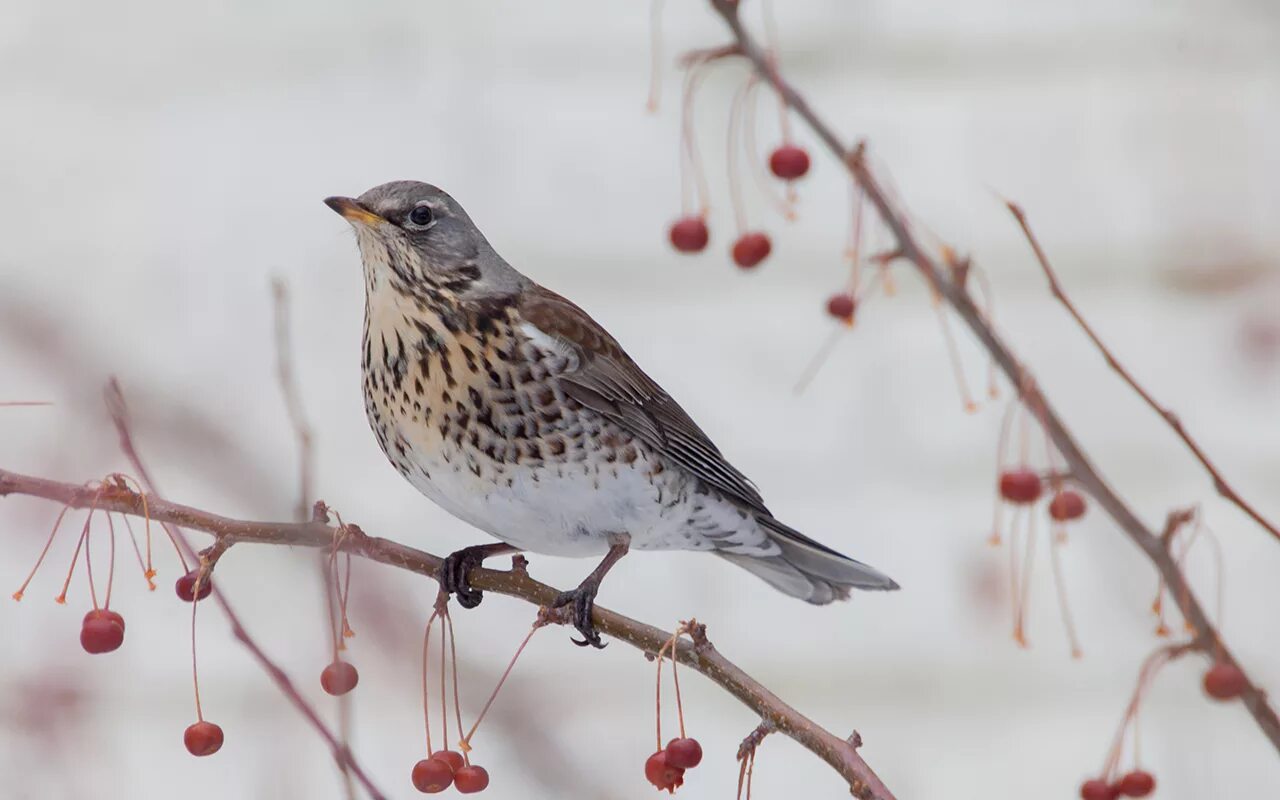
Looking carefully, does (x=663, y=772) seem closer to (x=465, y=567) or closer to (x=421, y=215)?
(x=465, y=567)

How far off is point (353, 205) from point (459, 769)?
1.75ft

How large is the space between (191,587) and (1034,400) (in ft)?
1.47

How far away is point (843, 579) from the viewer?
1344 millimetres

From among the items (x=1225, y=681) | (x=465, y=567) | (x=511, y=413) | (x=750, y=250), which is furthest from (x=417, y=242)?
(x=1225, y=681)

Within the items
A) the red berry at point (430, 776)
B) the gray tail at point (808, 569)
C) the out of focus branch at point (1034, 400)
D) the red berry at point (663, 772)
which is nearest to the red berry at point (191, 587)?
the red berry at point (430, 776)

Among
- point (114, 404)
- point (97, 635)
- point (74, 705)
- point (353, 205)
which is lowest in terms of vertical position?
point (74, 705)

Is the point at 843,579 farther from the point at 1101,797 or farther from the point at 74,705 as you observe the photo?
the point at 74,705

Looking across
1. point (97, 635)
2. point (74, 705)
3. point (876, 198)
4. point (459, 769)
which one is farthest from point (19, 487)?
point (74, 705)

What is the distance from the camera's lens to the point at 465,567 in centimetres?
106

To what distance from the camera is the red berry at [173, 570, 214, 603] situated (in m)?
0.69

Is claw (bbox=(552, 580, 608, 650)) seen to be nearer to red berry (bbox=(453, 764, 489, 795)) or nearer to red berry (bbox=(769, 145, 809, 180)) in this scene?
red berry (bbox=(453, 764, 489, 795))

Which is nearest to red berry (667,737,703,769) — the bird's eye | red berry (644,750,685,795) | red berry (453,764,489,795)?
red berry (644,750,685,795)

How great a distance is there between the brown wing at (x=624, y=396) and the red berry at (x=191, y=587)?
514 millimetres

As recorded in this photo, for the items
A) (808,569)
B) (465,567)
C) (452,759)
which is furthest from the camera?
(808,569)
